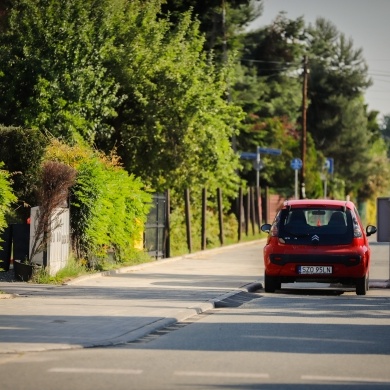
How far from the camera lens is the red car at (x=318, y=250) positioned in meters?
22.7

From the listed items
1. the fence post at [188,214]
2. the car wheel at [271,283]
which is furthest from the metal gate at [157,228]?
the car wheel at [271,283]

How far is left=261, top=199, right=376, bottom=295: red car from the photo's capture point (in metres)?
22.7

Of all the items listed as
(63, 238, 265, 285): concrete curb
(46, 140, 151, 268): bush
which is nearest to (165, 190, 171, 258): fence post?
(63, 238, 265, 285): concrete curb

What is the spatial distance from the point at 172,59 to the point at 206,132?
2329 millimetres

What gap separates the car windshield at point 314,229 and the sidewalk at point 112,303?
128 cm

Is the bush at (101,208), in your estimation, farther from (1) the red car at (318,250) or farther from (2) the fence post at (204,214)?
(2) the fence post at (204,214)

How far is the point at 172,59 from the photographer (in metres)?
38.4

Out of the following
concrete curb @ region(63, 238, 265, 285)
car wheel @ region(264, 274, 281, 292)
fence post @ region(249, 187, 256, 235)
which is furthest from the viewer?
fence post @ region(249, 187, 256, 235)

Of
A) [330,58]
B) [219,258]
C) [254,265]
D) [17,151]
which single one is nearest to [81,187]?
[17,151]

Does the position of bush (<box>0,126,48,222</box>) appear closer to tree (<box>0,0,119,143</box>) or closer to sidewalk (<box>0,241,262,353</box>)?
sidewalk (<box>0,241,262,353</box>)

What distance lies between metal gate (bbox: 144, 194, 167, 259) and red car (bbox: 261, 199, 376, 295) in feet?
31.7

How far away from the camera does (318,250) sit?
2278 cm

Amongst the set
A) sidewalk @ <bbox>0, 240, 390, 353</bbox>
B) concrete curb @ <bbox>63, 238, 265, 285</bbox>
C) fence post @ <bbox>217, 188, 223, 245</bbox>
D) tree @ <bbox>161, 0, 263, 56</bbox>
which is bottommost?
sidewalk @ <bbox>0, 240, 390, 353</bbox>

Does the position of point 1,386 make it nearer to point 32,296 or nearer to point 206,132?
point 32,296
